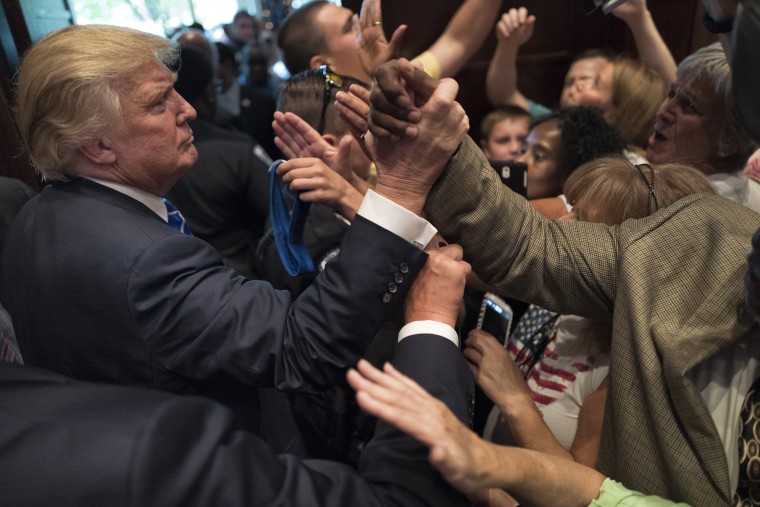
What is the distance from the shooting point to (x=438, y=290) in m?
0.90

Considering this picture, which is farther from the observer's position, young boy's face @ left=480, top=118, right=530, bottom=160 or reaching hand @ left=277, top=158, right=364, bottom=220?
young boy's face @ left=480, top=118, right=530, bottom=160

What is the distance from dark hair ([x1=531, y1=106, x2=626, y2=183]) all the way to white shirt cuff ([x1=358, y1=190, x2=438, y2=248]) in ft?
4.24

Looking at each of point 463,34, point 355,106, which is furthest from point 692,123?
point 355,106

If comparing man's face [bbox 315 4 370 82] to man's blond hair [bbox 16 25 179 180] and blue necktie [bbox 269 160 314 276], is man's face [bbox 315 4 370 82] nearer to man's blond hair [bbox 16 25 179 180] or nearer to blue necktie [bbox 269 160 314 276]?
blue necktie [bbox 269 160 314 276]

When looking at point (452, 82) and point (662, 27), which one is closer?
point (452, 82)

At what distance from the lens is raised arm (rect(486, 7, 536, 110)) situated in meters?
2.19

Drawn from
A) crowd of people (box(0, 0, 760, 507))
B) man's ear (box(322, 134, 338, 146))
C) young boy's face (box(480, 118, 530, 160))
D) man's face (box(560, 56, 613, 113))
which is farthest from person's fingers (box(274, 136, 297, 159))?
man's face (box(560, 56, 613, 113))

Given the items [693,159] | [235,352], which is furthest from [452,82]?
[693,159]

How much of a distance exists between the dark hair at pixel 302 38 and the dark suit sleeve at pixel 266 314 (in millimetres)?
1207

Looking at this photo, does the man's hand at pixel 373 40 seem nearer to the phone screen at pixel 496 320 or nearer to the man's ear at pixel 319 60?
the man's ear at pixel 319 60

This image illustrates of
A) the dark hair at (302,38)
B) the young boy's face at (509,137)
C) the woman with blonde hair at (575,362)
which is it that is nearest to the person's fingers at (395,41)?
the dark hair at (302,38)

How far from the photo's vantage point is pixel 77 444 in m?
0.55

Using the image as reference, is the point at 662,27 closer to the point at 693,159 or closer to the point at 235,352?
the point at 693,159

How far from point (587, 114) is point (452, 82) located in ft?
4.40
